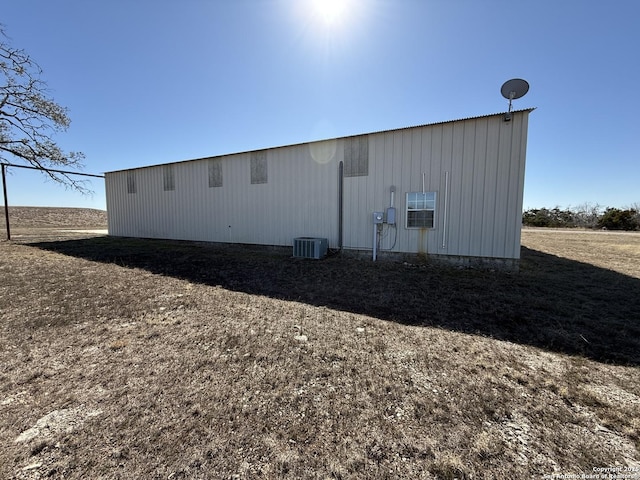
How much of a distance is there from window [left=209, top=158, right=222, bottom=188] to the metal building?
0.12 feet

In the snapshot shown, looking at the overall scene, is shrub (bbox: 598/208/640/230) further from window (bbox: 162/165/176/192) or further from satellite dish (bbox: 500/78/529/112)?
window (bbox: 162/165/176/192)

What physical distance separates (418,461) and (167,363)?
7.04ft

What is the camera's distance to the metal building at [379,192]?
20.0 feet

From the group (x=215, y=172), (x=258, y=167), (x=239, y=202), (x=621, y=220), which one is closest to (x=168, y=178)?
(x=215, y=172)

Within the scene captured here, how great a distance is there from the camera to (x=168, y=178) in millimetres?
11195

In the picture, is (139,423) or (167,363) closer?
(139,423)

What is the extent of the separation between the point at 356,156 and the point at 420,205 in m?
2.33

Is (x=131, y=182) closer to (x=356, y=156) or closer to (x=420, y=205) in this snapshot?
(x=356, y=156)

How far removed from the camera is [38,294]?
420cm

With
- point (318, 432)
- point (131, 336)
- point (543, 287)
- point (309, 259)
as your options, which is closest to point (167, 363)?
point (131, 336)

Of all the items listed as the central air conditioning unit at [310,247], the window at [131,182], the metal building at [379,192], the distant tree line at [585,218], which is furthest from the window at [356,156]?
the distant tree line at [585,218]

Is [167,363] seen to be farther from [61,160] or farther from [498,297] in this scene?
[61,160]

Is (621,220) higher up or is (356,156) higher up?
(356,156)

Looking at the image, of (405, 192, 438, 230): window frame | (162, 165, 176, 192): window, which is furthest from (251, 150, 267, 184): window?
(405, 192, 438, 230): window frame
